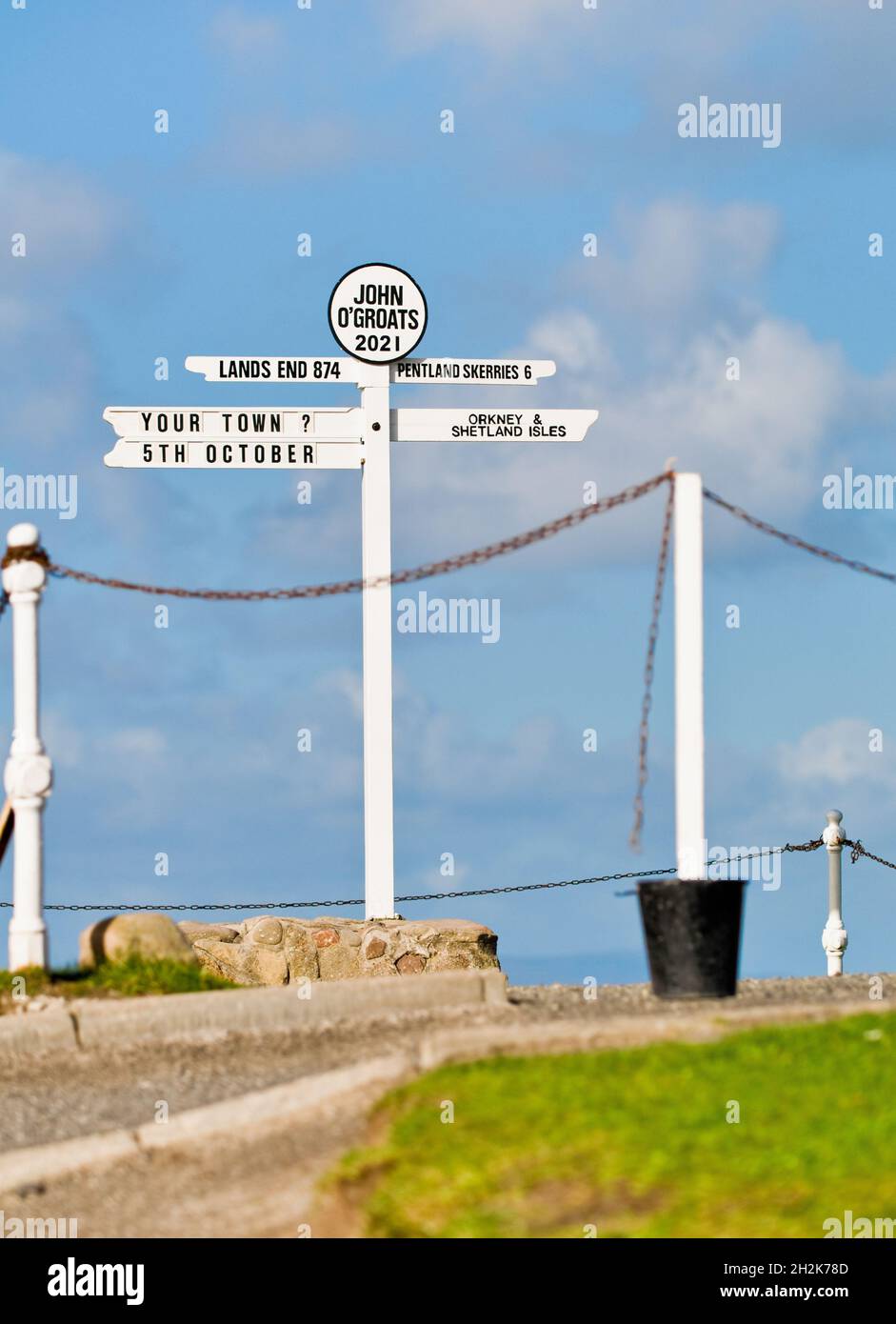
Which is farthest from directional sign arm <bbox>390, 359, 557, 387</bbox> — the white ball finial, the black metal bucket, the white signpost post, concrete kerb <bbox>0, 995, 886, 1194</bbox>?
concrete kerb <bbox>0, 995, 886, 1194</bbox>

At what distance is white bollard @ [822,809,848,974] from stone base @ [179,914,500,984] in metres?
3.14

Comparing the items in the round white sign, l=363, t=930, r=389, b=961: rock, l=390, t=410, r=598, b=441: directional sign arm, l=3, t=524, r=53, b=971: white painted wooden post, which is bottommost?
l=363, t=930, r=389, b=961: rock

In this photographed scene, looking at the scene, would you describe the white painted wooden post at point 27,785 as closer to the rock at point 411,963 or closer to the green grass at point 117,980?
the green grass at point 117,980

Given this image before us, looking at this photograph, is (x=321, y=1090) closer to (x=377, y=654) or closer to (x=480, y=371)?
(x=377, y=654)

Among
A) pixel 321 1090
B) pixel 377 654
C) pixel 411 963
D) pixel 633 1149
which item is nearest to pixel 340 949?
pixel 411 963

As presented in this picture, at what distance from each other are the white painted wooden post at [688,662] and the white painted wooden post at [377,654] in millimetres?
5282

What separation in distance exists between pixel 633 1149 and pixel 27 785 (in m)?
6.61

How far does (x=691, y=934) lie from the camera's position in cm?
1055

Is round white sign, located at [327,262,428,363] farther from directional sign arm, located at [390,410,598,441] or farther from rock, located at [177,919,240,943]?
rock, located at [177,919,240,943]

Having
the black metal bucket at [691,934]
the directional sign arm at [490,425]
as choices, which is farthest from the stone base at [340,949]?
the black metal bucket at [691,934]

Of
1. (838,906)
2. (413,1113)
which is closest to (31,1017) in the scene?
(413,1113)

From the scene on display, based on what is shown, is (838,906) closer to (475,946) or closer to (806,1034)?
(475,946)

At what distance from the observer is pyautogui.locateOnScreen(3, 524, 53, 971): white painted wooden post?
12.3 meters
